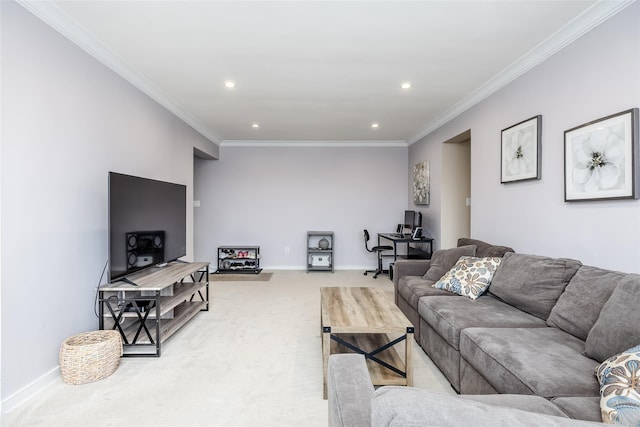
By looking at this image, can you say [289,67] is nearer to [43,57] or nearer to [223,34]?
[223,34]

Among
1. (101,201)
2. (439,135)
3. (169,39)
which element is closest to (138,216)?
(101,201)

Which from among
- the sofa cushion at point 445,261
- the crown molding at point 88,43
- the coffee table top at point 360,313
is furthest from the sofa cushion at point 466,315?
the crown molding at point 88,43

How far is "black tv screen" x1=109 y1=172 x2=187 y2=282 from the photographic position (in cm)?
254

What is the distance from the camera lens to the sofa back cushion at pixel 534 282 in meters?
2.13

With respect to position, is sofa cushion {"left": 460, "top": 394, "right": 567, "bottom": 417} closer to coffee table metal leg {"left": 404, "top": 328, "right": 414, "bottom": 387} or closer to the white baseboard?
coffee table metal leg {"left": 404, "top": 328, "right": 414, "bottom": 387}

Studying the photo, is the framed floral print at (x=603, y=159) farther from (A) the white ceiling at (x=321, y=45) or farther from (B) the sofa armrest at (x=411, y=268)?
(B) the sofa armrest at (x=411, y=268)

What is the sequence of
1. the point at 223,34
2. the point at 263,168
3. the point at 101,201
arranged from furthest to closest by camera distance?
the point at 263,168
the point at 101,201
the point at 223,34

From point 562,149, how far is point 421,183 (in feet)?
10.5

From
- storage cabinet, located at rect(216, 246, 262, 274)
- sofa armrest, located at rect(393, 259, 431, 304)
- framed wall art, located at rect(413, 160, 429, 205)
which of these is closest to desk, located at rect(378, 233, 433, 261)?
framed wall art, located at rect(413, 160, 429, 205)

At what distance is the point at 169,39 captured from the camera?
250 cm

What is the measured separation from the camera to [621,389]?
1.16 metres

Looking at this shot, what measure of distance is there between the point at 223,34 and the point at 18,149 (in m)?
1.58

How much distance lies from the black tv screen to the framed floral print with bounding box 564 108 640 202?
3.51 metres

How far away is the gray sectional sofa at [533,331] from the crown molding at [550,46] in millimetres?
1639
